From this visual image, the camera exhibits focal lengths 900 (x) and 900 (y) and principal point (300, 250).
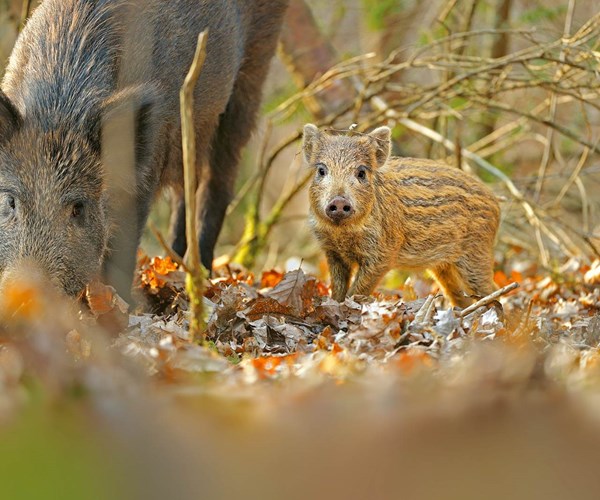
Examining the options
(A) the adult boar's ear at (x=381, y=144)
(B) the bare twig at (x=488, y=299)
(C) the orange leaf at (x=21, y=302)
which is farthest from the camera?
(A) the adult boar's ear at (x=381, y=144)

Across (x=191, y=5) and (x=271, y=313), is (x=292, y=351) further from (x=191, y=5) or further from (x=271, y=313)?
(x=191, y=5)

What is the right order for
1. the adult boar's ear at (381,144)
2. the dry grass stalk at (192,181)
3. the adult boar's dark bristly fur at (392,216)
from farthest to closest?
the adult boar's ear at (381,144) < the adult boar's dark bristly fur at (392,216) < the dry grass stalk at (192,181)

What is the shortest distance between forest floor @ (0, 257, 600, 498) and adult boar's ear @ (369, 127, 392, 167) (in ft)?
6.30

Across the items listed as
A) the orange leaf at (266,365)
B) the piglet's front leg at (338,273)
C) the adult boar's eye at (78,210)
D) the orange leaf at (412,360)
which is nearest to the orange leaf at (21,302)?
the adult boar's eye at (78,210)

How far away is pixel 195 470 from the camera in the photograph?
208 cm

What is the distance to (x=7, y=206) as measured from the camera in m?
4.02

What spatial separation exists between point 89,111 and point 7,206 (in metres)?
0.58

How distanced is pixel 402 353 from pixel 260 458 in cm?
148

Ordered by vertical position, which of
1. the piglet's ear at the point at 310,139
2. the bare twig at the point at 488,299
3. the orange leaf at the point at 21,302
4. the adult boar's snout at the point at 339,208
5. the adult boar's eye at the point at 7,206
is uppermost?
the piglet's ear at the point at 310,139

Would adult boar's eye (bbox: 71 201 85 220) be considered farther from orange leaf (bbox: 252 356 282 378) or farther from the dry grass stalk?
orange leaf (bbox: 252 356 282 378)

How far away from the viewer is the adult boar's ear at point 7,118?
4.02 m

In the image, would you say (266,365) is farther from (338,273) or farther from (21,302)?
(338,273)

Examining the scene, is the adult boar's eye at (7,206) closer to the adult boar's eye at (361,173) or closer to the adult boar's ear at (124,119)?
the adult boar's ear at (124,119)

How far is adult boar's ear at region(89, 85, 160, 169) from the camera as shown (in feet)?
13.6
